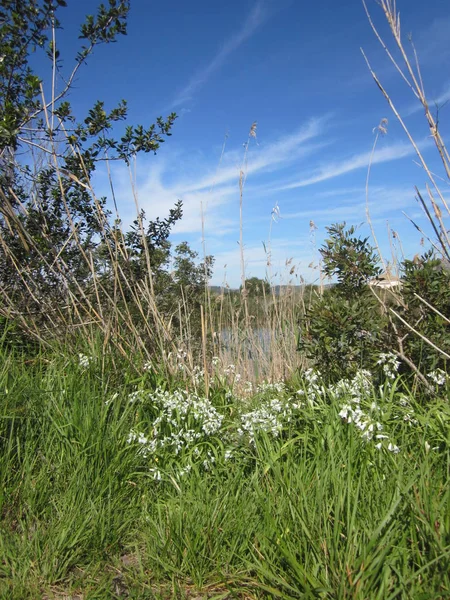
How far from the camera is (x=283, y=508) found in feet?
5.56

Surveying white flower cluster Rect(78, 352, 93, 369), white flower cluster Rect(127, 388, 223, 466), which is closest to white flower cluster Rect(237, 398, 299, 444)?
white flower cluster Rect(127, 388, 223, 466)

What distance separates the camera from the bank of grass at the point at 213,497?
1.44m

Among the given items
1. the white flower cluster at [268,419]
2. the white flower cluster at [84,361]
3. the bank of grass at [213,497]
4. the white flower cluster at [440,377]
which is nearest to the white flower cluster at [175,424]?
the bank of grass at [213,497]

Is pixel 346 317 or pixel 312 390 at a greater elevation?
pixel 346 317

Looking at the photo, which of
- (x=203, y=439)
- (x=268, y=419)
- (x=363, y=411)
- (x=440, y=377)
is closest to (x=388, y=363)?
(x=440, y=377)

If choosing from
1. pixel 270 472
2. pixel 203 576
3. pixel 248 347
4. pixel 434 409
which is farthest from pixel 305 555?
pixel 248 347

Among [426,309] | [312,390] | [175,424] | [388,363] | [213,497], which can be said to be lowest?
[213,497]

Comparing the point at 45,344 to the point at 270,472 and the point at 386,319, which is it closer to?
the point at 270,472

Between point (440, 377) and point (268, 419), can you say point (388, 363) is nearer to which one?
point (440, 377)

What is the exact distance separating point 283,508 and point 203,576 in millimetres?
359

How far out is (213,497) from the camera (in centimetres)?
200

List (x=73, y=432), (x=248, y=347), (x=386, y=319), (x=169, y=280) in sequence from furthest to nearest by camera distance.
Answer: (x=169, y=280) → (x=248, y=347) → (x=386, y=319) → (x=73, y=432)

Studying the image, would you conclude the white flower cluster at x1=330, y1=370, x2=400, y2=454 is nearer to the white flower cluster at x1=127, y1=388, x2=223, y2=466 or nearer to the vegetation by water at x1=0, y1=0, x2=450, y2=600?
the vegetation by water at x1=0, y1=0, x2=450, y2=600

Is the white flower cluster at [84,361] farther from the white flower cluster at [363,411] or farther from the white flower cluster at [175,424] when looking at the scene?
the white flower cluster at [363,411]
